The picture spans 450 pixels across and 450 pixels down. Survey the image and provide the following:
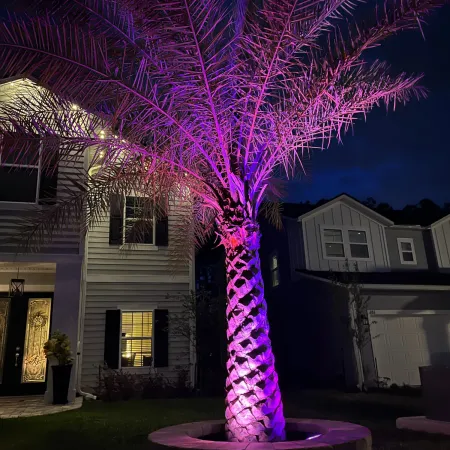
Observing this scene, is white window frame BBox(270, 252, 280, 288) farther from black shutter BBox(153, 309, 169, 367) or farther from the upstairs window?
black shutter BBox(153, 309, 169, 367)

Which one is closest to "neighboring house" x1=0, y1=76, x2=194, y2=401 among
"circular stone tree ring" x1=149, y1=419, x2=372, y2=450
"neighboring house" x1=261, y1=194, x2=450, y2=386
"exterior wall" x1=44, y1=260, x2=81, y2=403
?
"exterior wall" x1=44, y1=260, x2=81, y2=403

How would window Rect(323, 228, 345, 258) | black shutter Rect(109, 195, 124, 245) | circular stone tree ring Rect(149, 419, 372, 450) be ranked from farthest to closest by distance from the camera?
window Rect(323, 228, 345, 258), black shutter Rect(109, 195, 124, 245), circular stone tree ring Rect(149, 419, 372, 450)

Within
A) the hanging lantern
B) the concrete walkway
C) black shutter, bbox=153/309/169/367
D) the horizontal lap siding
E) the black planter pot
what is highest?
the horizontal lap siding

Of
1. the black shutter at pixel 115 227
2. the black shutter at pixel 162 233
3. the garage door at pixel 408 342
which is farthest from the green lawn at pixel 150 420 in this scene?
the black shutter at pixel 162 233

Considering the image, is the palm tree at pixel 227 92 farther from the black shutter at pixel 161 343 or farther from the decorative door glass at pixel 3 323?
the decorative door glass at pixel 3 323

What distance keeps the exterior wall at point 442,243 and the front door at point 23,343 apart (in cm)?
1385

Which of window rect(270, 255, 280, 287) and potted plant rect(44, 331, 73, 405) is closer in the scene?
potted plant rect(44, 331, 73, 405)

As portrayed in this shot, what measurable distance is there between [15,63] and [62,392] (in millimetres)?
6661

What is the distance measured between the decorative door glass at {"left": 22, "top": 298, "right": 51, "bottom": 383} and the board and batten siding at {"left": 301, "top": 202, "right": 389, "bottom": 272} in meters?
8.64

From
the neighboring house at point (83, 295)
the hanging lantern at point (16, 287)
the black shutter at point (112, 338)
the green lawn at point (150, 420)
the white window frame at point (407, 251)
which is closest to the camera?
the green lawn at point (150, 420)

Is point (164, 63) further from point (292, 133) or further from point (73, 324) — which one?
point (73, 324)

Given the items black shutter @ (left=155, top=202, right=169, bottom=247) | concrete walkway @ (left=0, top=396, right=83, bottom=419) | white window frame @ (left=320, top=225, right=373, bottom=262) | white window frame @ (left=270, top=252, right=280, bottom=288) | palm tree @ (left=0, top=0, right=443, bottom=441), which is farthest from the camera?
white window frame @ (left=270, top=252, right=280, bottom=288)

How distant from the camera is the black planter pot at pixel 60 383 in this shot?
8.59m

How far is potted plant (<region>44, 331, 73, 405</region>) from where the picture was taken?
8.59m
